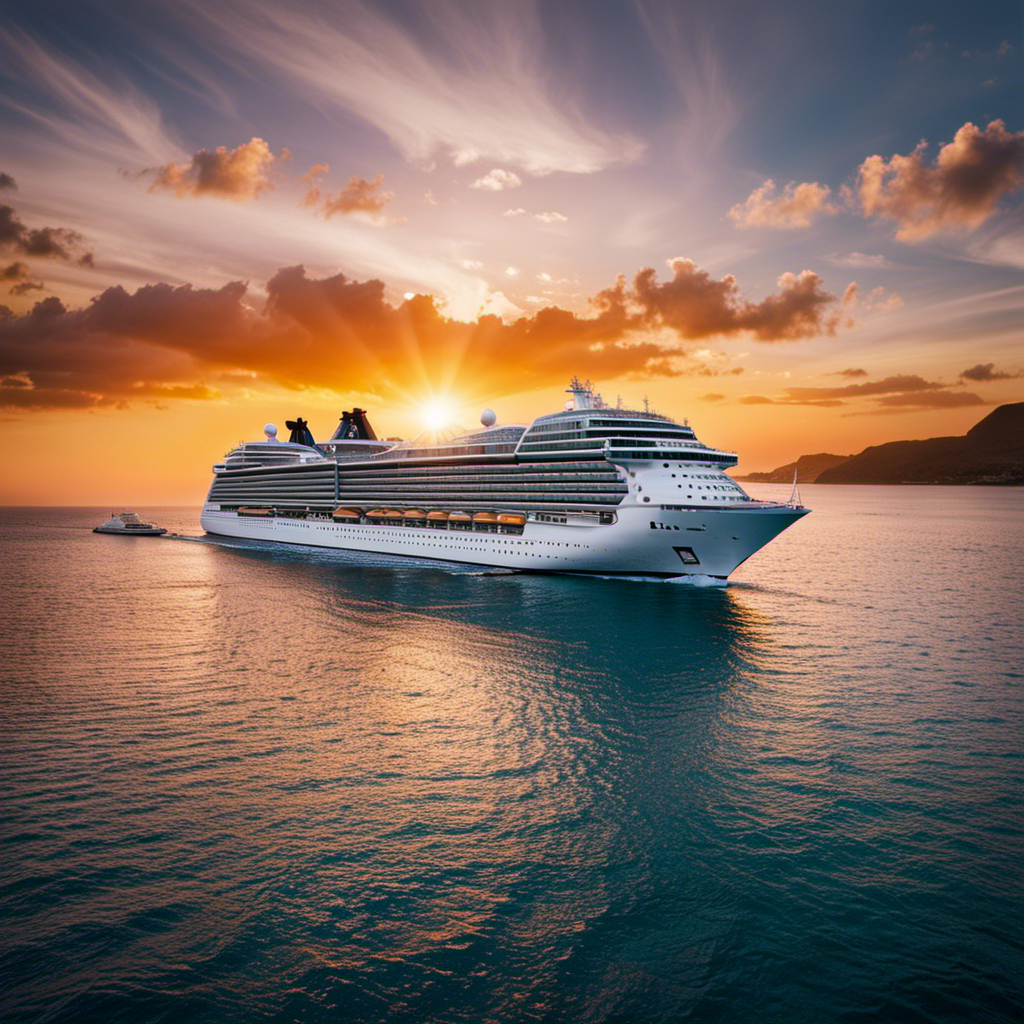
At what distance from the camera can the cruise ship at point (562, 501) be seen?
2050 inches

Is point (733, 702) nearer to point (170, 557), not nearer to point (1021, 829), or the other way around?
point (1021, 829)

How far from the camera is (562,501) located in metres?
59.3

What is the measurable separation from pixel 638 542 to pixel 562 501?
31.2ft

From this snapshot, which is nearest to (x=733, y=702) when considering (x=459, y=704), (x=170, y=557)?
(x=459, y=704)

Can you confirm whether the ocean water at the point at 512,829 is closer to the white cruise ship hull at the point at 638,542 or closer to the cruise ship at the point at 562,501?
the white cruise ship hull at the point at 638,542

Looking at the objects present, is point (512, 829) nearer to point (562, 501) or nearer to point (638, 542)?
point (638, 542)

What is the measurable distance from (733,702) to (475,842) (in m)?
15.2

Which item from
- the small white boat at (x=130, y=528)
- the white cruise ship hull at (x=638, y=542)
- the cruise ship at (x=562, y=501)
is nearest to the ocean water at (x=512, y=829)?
the white cruise ship hull at (x=638, y=542)

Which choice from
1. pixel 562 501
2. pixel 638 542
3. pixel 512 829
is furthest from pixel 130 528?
pixel 512 829

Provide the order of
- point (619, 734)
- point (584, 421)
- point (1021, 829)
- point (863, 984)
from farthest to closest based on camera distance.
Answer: point (584, 421) → point (619, 734) → point (1021, 829) → point (863, 984)

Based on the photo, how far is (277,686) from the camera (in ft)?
90.7

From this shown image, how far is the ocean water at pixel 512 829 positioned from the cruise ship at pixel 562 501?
1686 centimetres

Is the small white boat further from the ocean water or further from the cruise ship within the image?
the ocean water

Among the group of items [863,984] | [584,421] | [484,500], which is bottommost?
[863,984]
